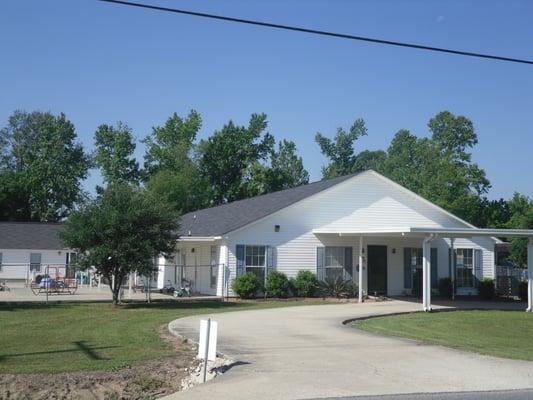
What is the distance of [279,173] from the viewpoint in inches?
2515

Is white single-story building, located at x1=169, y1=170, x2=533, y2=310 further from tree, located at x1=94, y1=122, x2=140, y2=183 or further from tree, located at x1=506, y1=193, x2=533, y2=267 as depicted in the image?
tree, located at x1=94, y1=122, x2=140, y2=183

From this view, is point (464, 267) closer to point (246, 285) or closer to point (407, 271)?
point (407, 271)

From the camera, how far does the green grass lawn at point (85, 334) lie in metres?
11.7

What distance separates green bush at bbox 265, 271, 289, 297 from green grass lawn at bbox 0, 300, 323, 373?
8.13ft

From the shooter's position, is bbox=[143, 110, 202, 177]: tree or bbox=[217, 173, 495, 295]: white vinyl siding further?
bbox=[143, 110, 202, 177]: tree

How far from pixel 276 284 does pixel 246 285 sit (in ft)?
4.34

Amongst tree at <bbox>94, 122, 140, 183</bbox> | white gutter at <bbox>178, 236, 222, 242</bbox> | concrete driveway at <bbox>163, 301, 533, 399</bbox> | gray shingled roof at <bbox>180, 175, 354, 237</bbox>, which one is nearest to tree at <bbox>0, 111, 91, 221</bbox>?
tree at <bbox>94, 122, 140, 183</bbox>

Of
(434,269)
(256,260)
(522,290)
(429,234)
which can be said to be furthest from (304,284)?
(522,290)

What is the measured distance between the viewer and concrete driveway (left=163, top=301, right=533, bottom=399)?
963cm

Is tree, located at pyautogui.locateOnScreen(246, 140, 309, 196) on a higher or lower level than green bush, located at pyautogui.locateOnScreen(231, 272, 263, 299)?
higher

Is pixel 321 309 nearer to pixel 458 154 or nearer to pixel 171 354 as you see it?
pixel 171 354

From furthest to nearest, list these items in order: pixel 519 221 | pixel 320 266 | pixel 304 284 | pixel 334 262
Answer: pixel 519 221 → pixel 334 262 → pixel 320 266 → pixel 304 284

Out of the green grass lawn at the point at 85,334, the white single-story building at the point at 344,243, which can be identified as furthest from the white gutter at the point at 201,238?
the green grass lawn at the point at 85,334

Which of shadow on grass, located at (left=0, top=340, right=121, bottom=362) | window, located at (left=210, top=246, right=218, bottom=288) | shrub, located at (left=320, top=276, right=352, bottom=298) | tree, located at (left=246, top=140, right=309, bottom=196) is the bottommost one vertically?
shadow on grass, located at (left=0, top=340, right=121, bottom=362)
